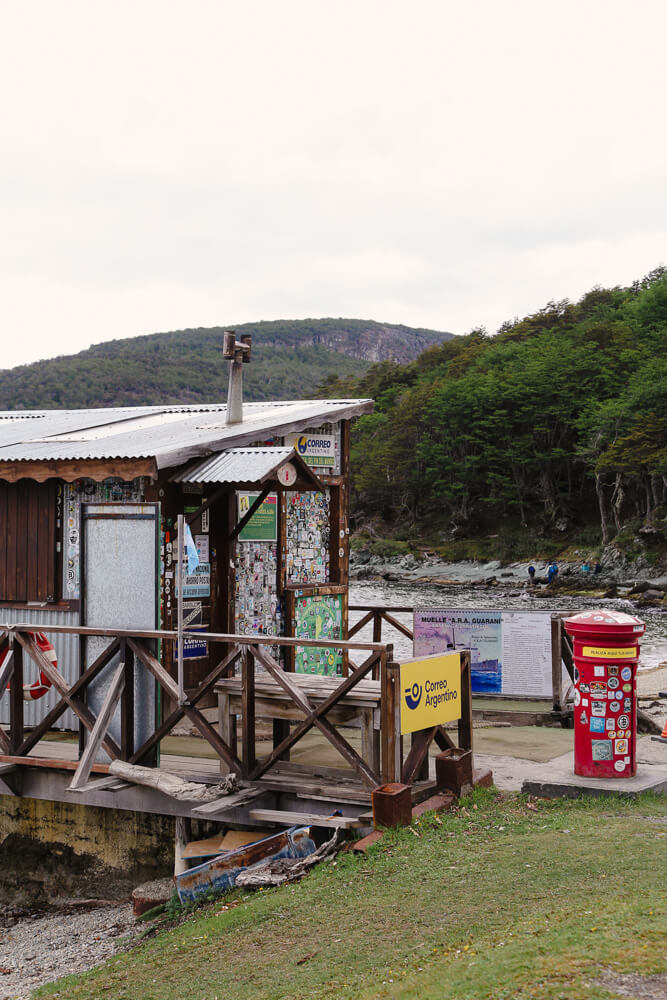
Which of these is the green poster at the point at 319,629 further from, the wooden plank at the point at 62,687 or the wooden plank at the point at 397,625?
the wooden plank at the point at 62,687

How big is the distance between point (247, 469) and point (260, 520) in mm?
2881

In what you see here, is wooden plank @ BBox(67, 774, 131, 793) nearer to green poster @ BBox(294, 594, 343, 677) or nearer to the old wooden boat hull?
the old wooden boat hull

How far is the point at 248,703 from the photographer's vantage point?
8742 millimetres

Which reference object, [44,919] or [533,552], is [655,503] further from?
[44,919]

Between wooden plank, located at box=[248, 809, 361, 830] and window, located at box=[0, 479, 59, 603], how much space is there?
134 inches

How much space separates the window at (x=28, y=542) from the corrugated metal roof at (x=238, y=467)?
1813 mm

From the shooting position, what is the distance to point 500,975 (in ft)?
15.3

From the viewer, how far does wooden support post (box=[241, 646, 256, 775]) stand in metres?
8.71

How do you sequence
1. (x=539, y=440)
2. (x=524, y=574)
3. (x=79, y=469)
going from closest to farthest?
(x=79, y=469) → (x=524, y=574) → (x=539, y=440)

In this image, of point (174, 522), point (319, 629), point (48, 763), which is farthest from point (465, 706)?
point (319, 629)

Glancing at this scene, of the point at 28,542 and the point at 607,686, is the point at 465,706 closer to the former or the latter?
the point at 607,686

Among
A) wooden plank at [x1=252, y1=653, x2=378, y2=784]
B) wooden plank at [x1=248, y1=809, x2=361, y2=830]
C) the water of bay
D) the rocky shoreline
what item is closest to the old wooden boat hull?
wooden plank at [x1=248, y1=809, x2=361, y2=830]

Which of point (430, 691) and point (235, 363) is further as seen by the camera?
point (235, 363)

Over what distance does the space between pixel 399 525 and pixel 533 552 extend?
745 inches
